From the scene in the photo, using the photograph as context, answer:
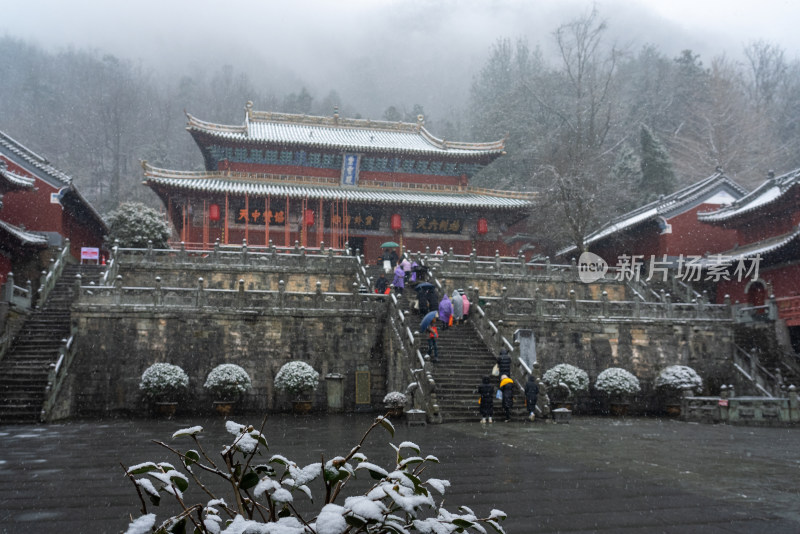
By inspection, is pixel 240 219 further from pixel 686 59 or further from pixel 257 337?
pixel 686 59

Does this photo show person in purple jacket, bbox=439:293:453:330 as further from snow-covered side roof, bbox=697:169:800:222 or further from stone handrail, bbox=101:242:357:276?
snow-covered side roof, bbox=697:169:800:222

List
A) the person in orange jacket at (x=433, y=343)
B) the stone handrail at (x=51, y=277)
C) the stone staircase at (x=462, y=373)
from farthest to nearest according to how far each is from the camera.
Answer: the stone handrail at (x=51, y=277), the person in orange jacket at (x=433, y=343), the stone staircase at (x=462, y=373)

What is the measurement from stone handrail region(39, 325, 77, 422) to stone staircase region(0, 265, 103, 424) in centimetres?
23

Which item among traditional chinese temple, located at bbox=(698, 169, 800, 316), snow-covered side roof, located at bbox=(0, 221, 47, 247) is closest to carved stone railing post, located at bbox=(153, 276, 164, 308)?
snow-covered side roof, located at bbox=(0, 221, 47, 247)

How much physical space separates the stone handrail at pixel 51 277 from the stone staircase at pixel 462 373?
40.8 feet

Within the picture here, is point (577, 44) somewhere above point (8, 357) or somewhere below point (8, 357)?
above

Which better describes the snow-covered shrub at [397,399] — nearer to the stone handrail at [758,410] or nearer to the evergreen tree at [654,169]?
the stone handrail at [758,410]

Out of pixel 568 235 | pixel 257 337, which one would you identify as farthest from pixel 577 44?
pixel 257 337

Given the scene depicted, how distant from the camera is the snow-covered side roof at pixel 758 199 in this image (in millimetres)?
24562

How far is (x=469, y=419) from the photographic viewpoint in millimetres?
15203

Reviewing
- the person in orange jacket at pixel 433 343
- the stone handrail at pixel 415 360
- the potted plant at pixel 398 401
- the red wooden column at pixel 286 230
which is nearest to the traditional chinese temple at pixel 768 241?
the person in orange jacket at pixel 433 343

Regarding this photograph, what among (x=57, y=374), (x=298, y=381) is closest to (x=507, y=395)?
(x=298, y=381)

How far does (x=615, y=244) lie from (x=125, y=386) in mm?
24327

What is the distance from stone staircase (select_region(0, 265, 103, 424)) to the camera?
52.1ft
